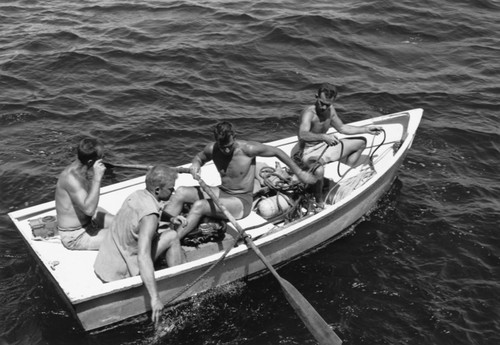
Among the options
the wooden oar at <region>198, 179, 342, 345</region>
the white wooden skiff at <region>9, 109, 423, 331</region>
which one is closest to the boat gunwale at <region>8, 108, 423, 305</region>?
the white wooden skiff at <region>9, 109, 423, 331</region>

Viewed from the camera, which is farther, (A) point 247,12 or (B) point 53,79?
Answer: (A) point 247,12

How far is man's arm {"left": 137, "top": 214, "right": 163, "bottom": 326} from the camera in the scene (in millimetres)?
8234

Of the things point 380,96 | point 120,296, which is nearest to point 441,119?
point 380,96

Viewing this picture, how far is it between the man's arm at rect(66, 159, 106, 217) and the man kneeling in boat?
500 millimetres

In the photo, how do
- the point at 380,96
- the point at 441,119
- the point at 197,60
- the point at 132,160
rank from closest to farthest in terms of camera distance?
the point at 132,160 → the point at 441,119 → the point at 380,96 → the point at 197,60

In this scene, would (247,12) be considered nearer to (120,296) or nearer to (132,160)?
(132,160)

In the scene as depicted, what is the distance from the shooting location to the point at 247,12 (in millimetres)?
21859

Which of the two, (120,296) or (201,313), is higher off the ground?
(120,296)

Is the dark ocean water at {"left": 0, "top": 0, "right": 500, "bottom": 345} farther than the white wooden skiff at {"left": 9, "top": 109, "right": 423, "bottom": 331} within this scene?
Yes

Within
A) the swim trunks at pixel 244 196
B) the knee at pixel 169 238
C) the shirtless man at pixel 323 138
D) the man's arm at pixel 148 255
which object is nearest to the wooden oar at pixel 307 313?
the swim trunks at pixel 244 196

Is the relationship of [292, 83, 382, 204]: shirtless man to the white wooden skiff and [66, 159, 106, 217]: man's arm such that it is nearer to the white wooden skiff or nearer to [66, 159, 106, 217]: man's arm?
the white wooden skiff

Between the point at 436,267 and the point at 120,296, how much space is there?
547 centimetres

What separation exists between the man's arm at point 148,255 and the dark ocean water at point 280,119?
1165 mm

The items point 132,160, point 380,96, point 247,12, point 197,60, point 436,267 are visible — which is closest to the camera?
point 436,267
